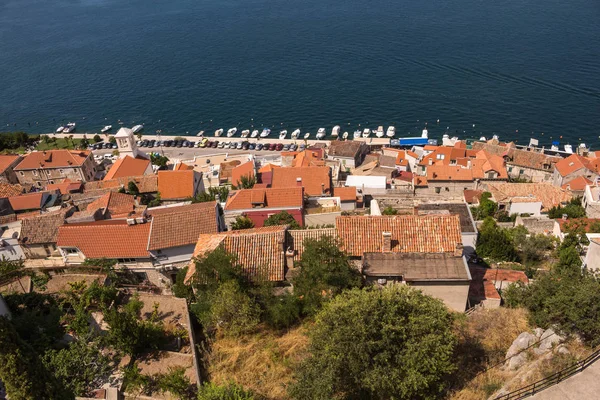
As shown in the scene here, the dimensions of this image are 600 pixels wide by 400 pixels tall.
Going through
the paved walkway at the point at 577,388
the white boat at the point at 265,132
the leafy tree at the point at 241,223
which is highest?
the paved walkway at the point at 577,388

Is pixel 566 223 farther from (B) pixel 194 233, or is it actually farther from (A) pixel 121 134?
(A) pixel 121 134

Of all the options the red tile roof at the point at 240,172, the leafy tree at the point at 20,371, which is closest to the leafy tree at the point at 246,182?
the red tile roof at the point at 240,172

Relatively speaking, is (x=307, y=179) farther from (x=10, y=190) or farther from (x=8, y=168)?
(x=8, y=168)

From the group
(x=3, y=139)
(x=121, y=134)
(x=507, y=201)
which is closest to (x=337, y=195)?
(x=507, y=201)

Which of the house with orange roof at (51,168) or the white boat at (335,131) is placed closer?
the house with orange roof at (51,168)

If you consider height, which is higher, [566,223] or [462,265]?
[462,265]

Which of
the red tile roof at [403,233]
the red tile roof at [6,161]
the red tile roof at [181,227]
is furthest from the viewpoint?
the red tile roof at [6,161]

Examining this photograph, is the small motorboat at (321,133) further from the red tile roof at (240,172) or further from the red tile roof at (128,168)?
the red tile roof at (128,168)
